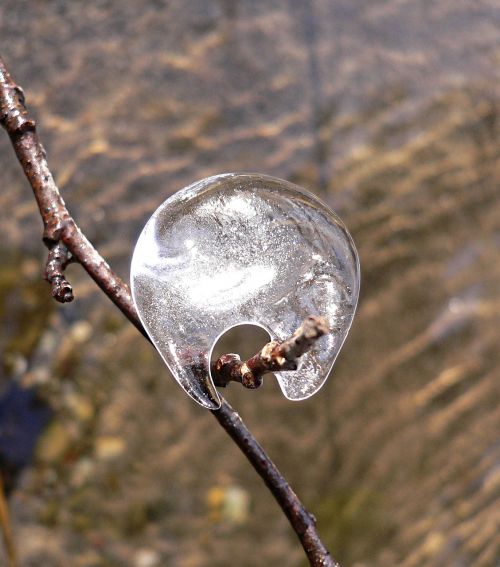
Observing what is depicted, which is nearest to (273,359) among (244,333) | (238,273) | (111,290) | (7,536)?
(238,273)

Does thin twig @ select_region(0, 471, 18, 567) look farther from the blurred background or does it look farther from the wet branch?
the wet branch

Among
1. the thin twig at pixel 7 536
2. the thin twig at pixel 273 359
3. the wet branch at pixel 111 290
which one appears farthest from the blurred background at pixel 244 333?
the thin twig at pixel 273 359

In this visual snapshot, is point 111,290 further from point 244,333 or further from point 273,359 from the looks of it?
point 244,333

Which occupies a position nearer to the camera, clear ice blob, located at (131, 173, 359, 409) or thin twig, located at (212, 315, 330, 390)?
thin twig, located at (212, 315, 330, 390)

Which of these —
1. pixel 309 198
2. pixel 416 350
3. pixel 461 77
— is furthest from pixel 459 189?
pixel 309 198

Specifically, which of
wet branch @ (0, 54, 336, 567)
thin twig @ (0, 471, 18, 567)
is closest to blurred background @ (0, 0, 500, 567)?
thin twig @ (0, 471, 18, 567)

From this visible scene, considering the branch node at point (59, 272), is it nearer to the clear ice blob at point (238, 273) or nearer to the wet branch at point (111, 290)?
the wet branch at point (111, 290)

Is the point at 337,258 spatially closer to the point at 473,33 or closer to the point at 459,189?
the point at 459,189
